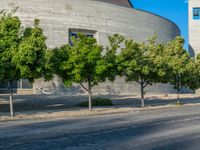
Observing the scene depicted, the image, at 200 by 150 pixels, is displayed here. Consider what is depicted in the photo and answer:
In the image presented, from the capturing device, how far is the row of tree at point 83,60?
23.4 meters

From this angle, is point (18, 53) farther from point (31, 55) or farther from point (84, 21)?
point (84, 21)

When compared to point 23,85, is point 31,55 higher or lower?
higher

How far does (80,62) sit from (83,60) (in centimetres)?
29

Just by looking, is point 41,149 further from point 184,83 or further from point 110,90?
point 110,90

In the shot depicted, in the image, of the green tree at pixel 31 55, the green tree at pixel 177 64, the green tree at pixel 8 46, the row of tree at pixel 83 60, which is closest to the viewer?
the green tree at pixel 31 55

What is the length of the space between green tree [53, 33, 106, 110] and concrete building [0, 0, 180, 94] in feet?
56.1

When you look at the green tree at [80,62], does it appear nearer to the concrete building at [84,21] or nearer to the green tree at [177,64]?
the green tree at [177,64]

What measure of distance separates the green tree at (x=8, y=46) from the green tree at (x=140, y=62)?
876 centimetres

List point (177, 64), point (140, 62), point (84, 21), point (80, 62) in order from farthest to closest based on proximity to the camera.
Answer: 1. point (84, 21)
2. point (177, 64)
3. point (140, 62)
4. point (80, 62)

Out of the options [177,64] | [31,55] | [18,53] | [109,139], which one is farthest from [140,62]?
[109,139]

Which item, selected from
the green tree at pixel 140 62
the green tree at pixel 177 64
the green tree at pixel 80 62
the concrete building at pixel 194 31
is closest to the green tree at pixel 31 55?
the green tree at pixel 80 62

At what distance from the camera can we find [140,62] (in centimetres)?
3183

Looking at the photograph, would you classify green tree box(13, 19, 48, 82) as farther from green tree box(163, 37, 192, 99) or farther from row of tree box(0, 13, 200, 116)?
green tree box(163, 37, 192, 99)

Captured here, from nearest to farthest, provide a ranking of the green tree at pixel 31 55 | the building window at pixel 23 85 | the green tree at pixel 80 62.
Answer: the green tree at pixel 31 55
the green tree at pixel 80 62
the building window at pixel 23 85
